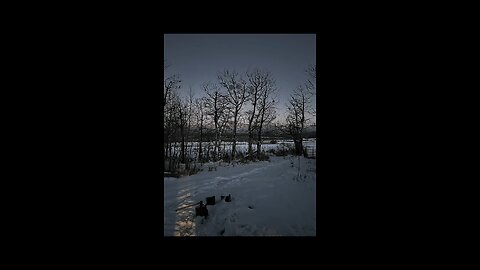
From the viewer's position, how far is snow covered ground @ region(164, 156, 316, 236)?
3.08 metres

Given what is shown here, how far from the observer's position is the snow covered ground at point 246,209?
308 cm

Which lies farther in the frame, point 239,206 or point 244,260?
point 239,206

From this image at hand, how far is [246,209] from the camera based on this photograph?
3832 millimetres
